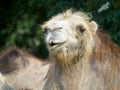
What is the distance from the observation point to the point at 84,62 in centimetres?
902

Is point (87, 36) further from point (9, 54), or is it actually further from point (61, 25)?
point (9, 54)

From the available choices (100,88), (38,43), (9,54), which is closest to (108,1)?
(9,54)

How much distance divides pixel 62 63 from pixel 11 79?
1.45 m

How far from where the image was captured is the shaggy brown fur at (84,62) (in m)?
8.86

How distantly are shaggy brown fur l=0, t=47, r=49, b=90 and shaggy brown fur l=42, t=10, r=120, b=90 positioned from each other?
0.97 m

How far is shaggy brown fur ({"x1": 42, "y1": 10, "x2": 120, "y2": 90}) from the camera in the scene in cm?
886

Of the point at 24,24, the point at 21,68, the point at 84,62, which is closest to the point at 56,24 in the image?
Answer: the point at 84,62

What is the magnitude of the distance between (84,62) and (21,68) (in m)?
1.58

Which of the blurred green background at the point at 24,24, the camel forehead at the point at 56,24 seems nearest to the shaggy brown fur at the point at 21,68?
the camel forehead at the point at 56,24

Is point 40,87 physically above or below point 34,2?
below

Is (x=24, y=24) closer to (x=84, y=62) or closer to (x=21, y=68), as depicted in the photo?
(x=21, y=68)

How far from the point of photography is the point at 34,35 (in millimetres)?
15469

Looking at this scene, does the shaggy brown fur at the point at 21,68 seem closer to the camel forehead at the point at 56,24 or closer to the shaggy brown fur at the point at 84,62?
the shaggy brown fur at the point at 84,62

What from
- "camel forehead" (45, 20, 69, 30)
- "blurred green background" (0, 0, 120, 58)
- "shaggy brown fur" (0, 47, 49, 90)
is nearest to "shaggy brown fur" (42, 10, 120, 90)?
"camel forehead" (45, 20, 69, 30)
